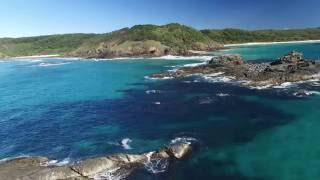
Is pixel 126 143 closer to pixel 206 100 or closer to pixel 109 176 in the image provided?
pixel 109 176

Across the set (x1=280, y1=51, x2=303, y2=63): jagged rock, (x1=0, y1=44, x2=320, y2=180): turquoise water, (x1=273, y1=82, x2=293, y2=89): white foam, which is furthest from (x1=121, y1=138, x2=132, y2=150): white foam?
(x1=280, y1=51, x2=303, y2=63): jagged rock

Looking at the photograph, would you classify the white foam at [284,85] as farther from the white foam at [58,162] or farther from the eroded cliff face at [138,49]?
the eroded cliff face at [138,49]

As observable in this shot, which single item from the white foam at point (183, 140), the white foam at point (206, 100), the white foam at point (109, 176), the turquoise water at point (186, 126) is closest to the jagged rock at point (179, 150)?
the turquoise water at point (186, 126)

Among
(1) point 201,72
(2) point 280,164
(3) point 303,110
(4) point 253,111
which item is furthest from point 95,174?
(1) point 201,72

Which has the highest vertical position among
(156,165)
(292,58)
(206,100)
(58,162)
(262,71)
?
(292,58)

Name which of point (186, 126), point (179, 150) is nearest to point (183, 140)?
point (179, 150)
